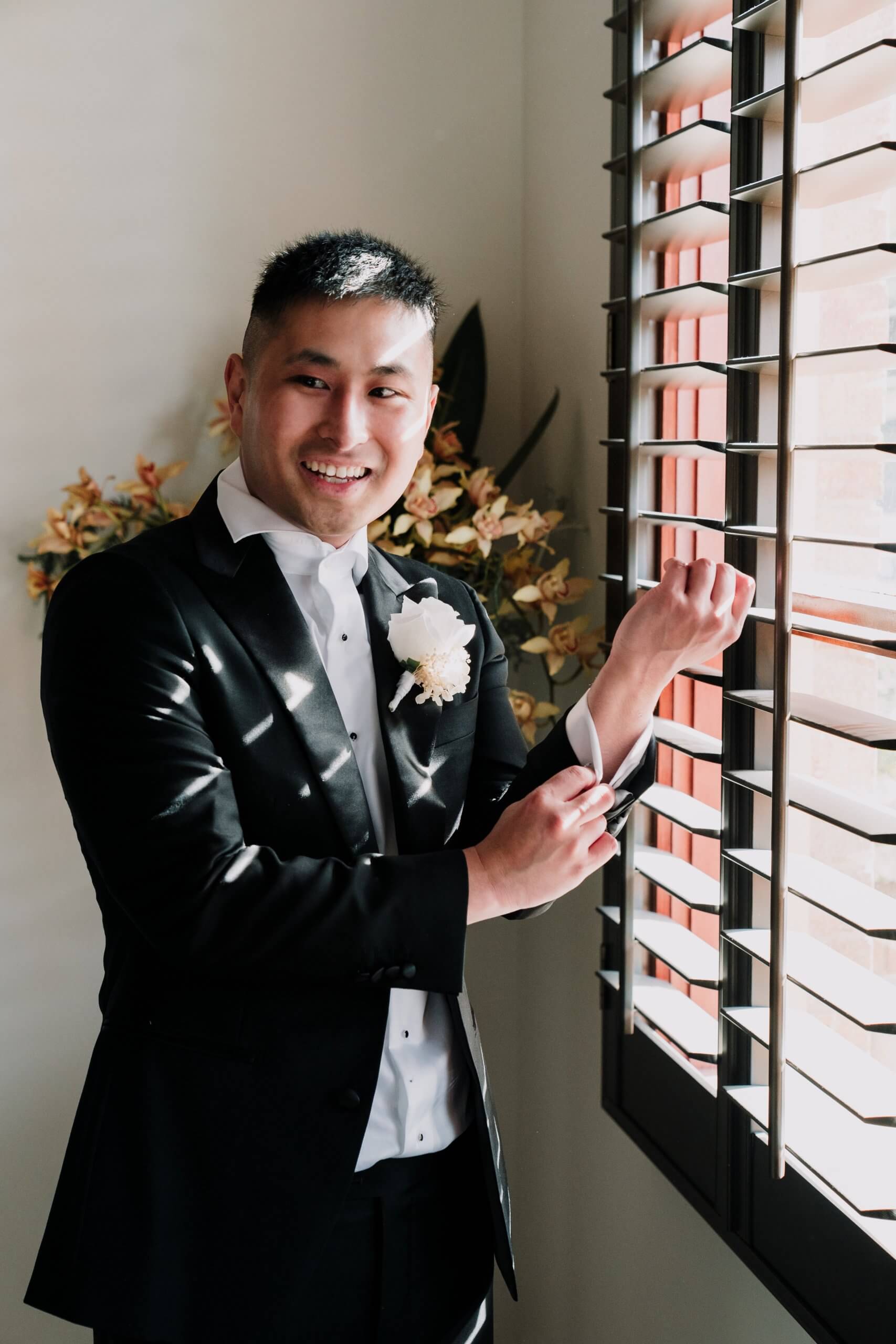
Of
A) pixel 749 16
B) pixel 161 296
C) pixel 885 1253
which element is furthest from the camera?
pixel 161 296

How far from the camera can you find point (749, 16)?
129 centimetres

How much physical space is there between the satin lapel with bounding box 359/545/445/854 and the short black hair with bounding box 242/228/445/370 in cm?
33

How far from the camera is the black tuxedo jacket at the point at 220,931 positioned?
1.21 metres

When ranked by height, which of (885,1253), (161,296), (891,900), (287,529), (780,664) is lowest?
(885,1253)

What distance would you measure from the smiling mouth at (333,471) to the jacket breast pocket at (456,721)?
1.00ft

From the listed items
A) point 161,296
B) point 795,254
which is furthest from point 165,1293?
point 161,296

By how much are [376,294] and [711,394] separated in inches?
24.0

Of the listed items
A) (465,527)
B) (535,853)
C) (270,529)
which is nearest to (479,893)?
(535,853)

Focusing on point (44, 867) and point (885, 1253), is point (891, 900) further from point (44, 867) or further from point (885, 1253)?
point (44, 867)

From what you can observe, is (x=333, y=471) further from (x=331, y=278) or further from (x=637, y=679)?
(x=637, y=679)

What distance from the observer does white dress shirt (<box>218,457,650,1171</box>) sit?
54.3 inches

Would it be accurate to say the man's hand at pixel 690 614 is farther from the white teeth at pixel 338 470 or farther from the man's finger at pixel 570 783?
the white teeth at pixel 338 470

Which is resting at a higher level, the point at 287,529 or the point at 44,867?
the point at 287,529

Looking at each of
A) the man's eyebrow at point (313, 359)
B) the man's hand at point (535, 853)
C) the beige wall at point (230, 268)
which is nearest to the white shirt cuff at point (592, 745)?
the man's hand at point (535, 853)
